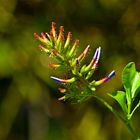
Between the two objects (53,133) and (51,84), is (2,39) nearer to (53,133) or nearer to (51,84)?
(51,84)

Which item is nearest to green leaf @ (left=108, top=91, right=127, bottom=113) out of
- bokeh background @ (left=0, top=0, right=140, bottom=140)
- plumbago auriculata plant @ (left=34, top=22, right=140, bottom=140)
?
plumbago auriculata plant @ (left=34, top=22, right=140, bottom=140)

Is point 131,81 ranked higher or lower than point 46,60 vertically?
lower

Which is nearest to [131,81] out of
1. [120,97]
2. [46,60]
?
[120,97]

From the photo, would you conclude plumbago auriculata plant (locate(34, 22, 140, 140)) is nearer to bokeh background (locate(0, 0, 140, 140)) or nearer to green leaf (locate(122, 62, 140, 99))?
green leaf (locate(122, 62, 140, 99))

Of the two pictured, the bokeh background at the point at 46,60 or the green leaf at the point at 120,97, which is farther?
the bokeh background at the point at 46,60

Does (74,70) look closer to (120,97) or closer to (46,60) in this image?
(120,97)

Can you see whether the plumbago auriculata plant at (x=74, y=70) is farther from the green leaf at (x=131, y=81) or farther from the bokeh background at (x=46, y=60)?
the bokeh background at (x=46, y=60)

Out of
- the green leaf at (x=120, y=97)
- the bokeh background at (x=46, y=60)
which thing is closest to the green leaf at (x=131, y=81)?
the green leaf at (x=120, y=97)
